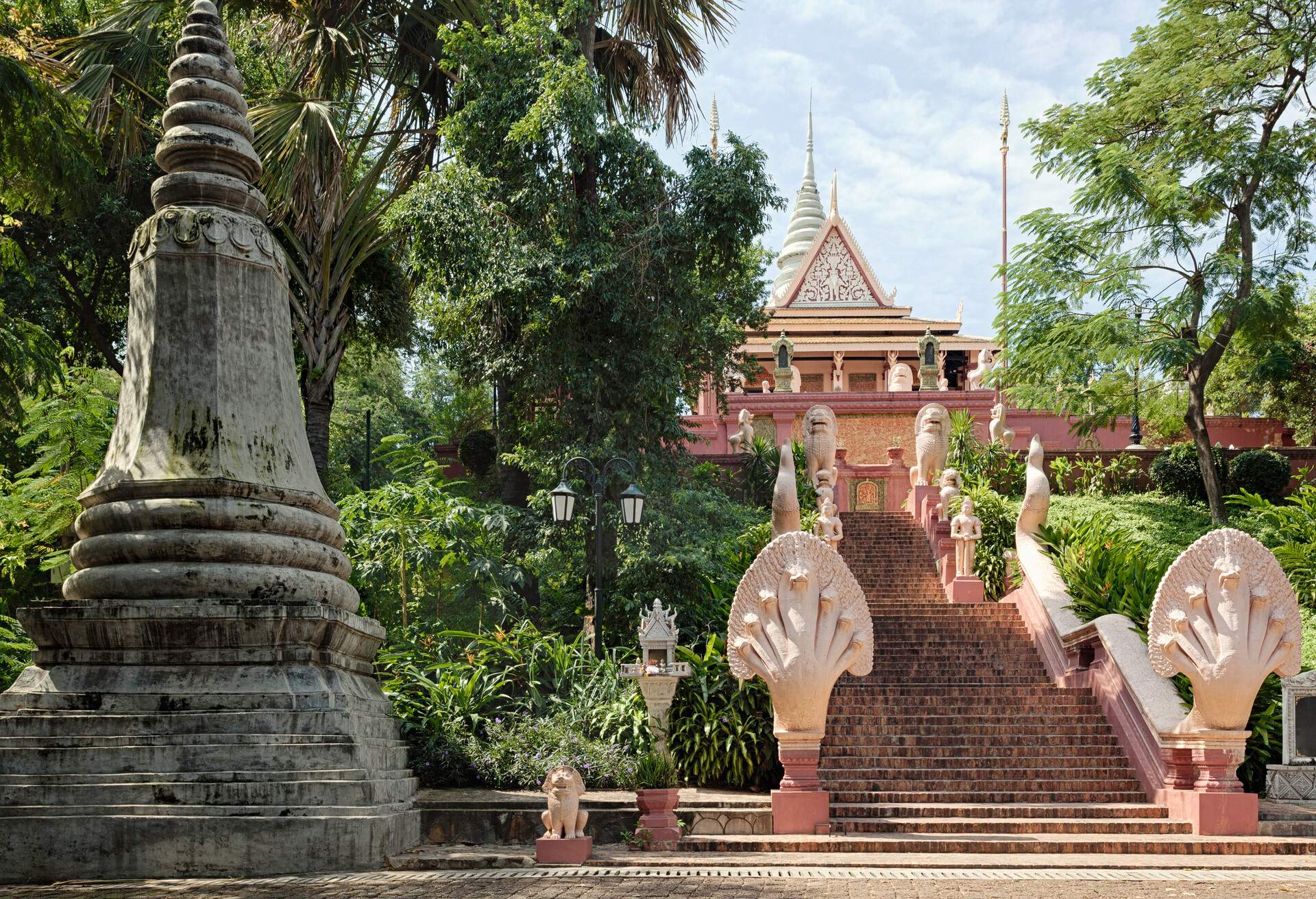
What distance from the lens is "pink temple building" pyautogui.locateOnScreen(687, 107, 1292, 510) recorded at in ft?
83.4

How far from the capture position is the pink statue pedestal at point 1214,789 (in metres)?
9.27

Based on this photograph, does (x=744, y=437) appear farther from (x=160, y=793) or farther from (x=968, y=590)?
(x=160, y=793)

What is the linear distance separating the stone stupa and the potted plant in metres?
1.61

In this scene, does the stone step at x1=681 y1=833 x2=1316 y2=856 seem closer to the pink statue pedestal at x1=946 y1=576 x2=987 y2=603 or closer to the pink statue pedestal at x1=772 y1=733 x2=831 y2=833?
the pink statue pedestal at x1=772 y1=733 x2=831 y2=833

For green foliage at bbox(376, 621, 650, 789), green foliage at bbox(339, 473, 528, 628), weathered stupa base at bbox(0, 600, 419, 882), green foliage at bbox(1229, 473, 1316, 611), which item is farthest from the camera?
green foliage at bbox(1229, 473, 1316, 611)

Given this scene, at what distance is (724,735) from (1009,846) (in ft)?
9.19

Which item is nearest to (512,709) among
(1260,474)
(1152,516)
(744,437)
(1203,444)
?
(744,437)

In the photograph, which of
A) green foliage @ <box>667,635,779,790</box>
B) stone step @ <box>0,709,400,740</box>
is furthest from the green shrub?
stone step @ <box>0,709,400,740</box>

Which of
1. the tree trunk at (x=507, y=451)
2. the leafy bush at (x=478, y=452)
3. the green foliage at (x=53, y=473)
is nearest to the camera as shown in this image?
the green foliage at (x=53, y=473)

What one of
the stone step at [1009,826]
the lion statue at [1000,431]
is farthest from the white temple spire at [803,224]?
the stone step at [1009,826]

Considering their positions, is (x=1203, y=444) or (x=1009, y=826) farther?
(x=1203, y=444)

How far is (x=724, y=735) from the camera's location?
35.5ft

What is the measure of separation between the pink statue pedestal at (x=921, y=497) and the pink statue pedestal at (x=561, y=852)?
11.5 metres

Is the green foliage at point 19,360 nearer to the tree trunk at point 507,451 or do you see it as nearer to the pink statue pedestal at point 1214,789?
the tree trunk at point 507,451
